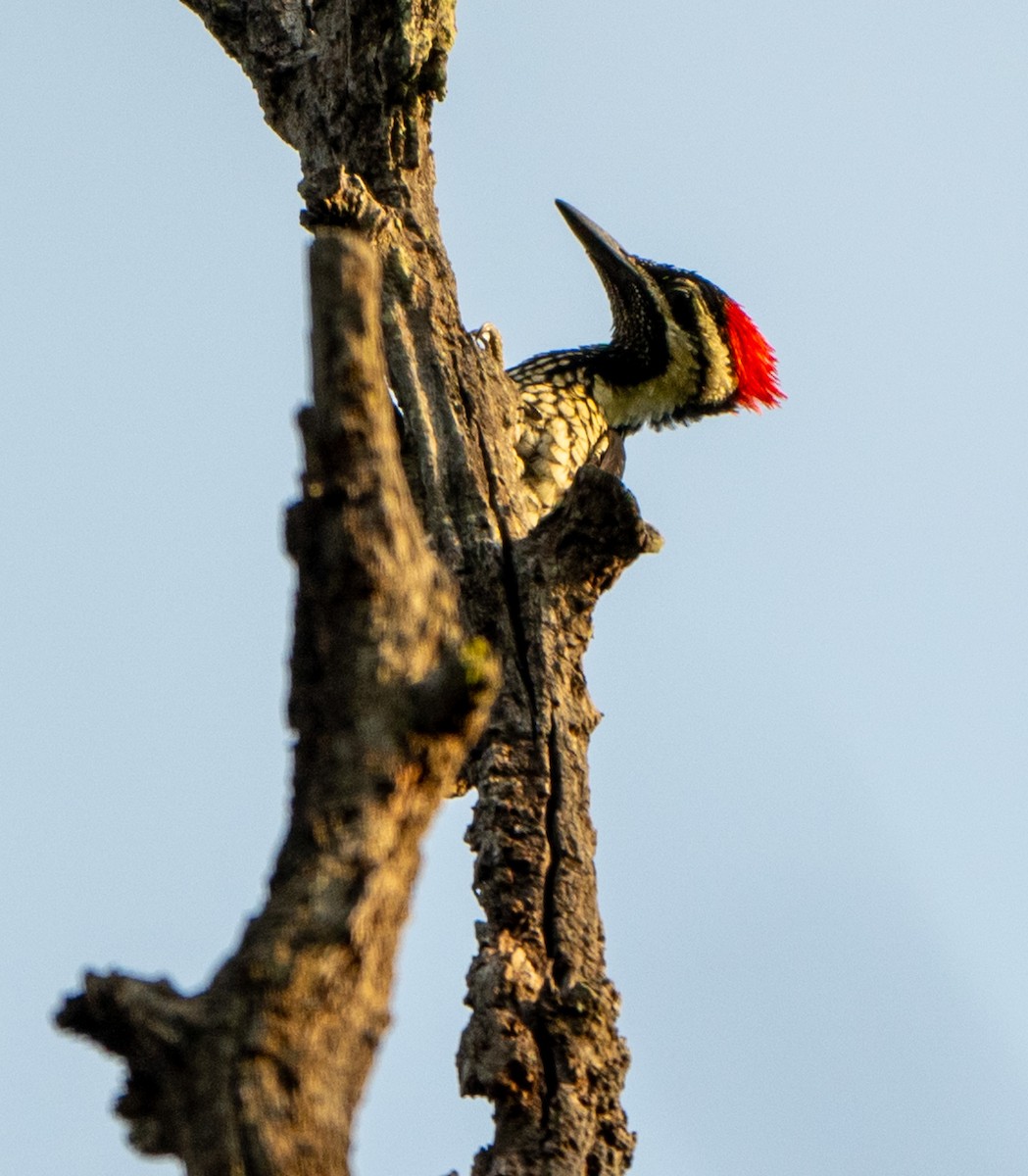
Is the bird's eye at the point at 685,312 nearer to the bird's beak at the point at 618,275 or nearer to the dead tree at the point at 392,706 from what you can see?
the bird's beak at the point at 618,275

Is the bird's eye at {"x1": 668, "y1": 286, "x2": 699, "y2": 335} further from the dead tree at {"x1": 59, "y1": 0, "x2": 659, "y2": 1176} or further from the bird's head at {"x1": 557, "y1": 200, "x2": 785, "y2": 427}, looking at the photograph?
the dead tree at {"x1": 59, "y1": 0, "x2": 659, "y2": 1176}

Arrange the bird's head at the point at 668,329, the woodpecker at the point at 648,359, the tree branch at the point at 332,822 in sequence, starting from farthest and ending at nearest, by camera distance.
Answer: the bird's head at the point at 668,329 → the woodpecker at the point at 648,359 → the tree branch at the point at 332,822

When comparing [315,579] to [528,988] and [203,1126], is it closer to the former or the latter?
[203,1126]

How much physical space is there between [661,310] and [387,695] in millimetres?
4463

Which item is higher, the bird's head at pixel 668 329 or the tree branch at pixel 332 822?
the bird's head at pixel 668 329

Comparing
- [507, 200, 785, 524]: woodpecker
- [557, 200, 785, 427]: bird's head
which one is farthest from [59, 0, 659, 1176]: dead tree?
[557, 200, 785, 427]: bird's head

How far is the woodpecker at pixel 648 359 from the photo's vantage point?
5820mm

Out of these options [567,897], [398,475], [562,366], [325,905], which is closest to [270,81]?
[562,366]

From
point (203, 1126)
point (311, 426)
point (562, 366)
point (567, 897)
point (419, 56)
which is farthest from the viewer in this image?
point (562, 366)

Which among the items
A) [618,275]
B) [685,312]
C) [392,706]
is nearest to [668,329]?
[685,312]

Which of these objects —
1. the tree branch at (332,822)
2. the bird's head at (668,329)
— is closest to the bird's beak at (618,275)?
the bird's head at (668,329)

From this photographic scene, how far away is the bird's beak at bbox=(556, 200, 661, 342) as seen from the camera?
6.16 meters

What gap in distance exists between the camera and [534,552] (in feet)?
11.7

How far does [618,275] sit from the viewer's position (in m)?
6.23
